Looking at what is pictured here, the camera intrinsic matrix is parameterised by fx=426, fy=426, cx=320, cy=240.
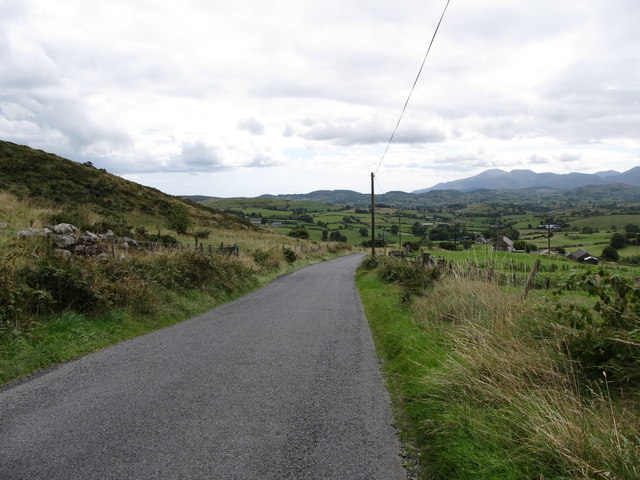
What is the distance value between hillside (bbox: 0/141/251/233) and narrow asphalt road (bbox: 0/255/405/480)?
23.2 metres

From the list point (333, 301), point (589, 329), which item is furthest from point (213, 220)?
point (589, 329)

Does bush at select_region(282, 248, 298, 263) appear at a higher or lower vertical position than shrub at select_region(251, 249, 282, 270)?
lower

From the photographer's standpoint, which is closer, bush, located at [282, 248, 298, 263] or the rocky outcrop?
the rocky outcrop

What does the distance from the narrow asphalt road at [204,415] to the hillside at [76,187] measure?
23.2 meters

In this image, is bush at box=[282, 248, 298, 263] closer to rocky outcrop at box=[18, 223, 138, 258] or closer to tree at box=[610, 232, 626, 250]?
rocky outcrop at box=[18, 223, 138, 258]

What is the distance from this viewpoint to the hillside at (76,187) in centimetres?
3155

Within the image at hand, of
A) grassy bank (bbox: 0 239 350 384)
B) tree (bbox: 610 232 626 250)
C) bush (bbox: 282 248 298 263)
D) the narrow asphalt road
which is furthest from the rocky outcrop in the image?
tree (bbox: 610 232 626 250)

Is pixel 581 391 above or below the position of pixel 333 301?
above

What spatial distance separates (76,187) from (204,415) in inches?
1533

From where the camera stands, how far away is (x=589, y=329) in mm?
5086

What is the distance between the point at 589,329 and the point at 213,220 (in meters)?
52.3

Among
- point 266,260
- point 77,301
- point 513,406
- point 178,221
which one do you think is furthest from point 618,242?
point 77,301

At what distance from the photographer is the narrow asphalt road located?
3.95 meters

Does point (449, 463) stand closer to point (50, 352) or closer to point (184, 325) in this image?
point (50, 352)
